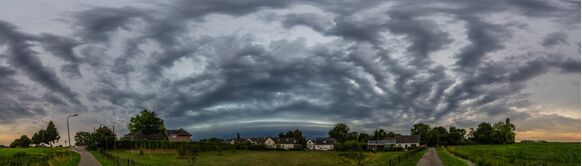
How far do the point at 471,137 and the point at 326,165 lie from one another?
15681 cm

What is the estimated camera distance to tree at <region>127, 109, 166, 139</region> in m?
151

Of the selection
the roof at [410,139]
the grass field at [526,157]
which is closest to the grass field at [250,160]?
the grass field at [526,157]

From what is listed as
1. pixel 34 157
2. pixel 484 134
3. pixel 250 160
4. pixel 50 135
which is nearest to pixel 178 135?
pixel 50 135

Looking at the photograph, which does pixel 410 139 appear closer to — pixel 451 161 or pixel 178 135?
pixel 178 135

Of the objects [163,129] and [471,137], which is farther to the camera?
[471,137]

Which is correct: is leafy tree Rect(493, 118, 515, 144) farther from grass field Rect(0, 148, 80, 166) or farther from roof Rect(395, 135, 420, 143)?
grass field Rect(0, 148, 80, 166)

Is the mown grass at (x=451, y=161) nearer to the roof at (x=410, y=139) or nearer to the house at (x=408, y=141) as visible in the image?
the house at (x=408, y=141)

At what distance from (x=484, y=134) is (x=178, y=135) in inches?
4555

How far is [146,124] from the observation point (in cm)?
15238

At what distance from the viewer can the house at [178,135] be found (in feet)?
541

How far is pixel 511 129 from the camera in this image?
188 meters

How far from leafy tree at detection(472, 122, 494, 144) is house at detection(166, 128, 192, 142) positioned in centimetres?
11064

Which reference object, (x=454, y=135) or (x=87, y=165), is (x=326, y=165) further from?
(x=454, y=135)

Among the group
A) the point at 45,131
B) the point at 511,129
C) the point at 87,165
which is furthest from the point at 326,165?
the point at 45,131
